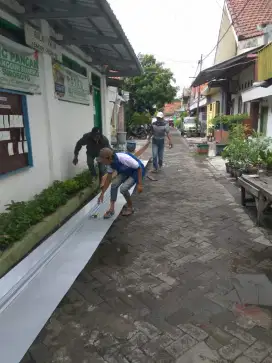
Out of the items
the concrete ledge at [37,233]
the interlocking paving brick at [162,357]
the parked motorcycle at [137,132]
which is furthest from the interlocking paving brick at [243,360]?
the parked motorcycle at [137,132]

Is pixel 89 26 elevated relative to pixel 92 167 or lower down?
elevated

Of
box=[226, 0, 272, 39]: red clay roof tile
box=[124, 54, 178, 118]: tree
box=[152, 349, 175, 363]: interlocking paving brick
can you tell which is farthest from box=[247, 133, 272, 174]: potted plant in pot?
box=[124, 54, 178, 118]: tree

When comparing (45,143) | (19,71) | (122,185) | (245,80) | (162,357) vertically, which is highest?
(245,80)

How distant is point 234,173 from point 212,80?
24.1 ft

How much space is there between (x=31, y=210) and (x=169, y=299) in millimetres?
2350

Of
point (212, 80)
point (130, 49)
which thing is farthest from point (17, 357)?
point (212, 80)

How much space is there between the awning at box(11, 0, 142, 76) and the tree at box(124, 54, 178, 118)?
653 inches

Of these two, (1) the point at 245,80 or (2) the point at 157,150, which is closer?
(2) the point at 157,150

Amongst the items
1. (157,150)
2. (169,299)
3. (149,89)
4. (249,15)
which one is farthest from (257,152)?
(149,89)

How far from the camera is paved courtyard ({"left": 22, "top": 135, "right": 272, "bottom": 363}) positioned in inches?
90.8

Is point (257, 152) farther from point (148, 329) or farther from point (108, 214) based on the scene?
point (148, 329)

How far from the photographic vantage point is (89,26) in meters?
5.37

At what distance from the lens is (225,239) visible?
439 cm

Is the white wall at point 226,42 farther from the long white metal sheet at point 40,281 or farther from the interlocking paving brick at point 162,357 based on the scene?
the interlocking paving brick at point 162,357
